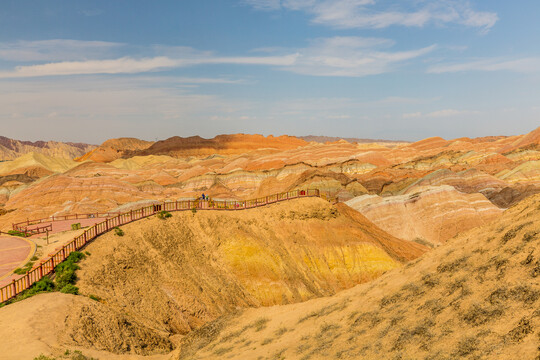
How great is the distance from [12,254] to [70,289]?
10574 millimetres

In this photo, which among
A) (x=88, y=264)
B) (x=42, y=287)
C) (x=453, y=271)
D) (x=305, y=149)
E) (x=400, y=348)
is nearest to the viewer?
(x=400, y=348)

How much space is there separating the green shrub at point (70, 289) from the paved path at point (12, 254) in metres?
3.76

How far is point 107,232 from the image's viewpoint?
1294 inches

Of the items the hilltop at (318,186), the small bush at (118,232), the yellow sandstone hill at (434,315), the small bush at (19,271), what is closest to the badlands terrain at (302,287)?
the yellow sandstone hill at (434,315)

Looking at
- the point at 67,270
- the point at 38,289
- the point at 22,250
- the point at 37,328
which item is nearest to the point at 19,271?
the point at 67,270

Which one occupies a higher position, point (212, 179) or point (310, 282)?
point (212, 179)

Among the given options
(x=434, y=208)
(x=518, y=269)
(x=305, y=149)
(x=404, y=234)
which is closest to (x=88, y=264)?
(x=518, y=269)

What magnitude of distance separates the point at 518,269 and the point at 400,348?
5.05 m

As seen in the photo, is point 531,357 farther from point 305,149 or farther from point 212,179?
point 305,149

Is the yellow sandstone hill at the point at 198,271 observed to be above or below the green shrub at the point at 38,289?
below

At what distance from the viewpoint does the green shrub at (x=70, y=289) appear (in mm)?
23891

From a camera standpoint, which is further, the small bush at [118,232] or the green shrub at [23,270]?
the small bush at [118,232]

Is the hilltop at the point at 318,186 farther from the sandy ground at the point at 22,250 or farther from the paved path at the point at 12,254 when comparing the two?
the paved path at the point at 12,254

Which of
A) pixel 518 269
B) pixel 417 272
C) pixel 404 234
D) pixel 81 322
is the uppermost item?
pixel 518 269
